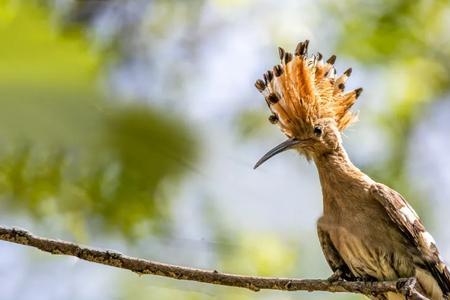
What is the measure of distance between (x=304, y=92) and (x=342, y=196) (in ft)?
1.06

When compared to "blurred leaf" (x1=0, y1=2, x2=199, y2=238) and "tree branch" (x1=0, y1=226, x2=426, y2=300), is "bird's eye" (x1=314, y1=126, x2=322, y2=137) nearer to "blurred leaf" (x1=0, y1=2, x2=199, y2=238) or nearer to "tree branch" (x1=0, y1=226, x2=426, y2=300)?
"tree branch" (x1=0, y1=226, x2=426, y2=300)

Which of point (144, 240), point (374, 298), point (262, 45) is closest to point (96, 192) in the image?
point (144, 240)

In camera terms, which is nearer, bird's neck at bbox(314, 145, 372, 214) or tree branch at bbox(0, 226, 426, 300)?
tree branch at bbox(0, 226, 426, 300)

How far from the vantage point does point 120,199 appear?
5.14ft

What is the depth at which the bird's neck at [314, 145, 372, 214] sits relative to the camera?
2.40 metres

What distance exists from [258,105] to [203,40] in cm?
61

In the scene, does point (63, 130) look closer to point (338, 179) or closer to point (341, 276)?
point (341, 276)

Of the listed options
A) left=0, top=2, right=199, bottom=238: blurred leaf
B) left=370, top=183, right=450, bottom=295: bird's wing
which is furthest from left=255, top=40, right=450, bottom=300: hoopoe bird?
left=0, top=2, right=199, bottom=238: blurred leaf

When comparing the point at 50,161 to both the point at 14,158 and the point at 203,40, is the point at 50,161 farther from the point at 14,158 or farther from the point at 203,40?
the point at 203,40

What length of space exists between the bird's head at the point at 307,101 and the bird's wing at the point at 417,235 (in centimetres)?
28

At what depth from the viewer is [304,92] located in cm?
245

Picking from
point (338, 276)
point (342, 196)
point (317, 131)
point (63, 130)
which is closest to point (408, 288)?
point (338, 276)

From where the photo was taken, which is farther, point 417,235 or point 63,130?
point 417,235

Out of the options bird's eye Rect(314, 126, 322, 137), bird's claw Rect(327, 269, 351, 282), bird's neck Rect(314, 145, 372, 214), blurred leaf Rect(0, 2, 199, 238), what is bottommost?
blurred leaf Rect(0, 2, 199, 238)
